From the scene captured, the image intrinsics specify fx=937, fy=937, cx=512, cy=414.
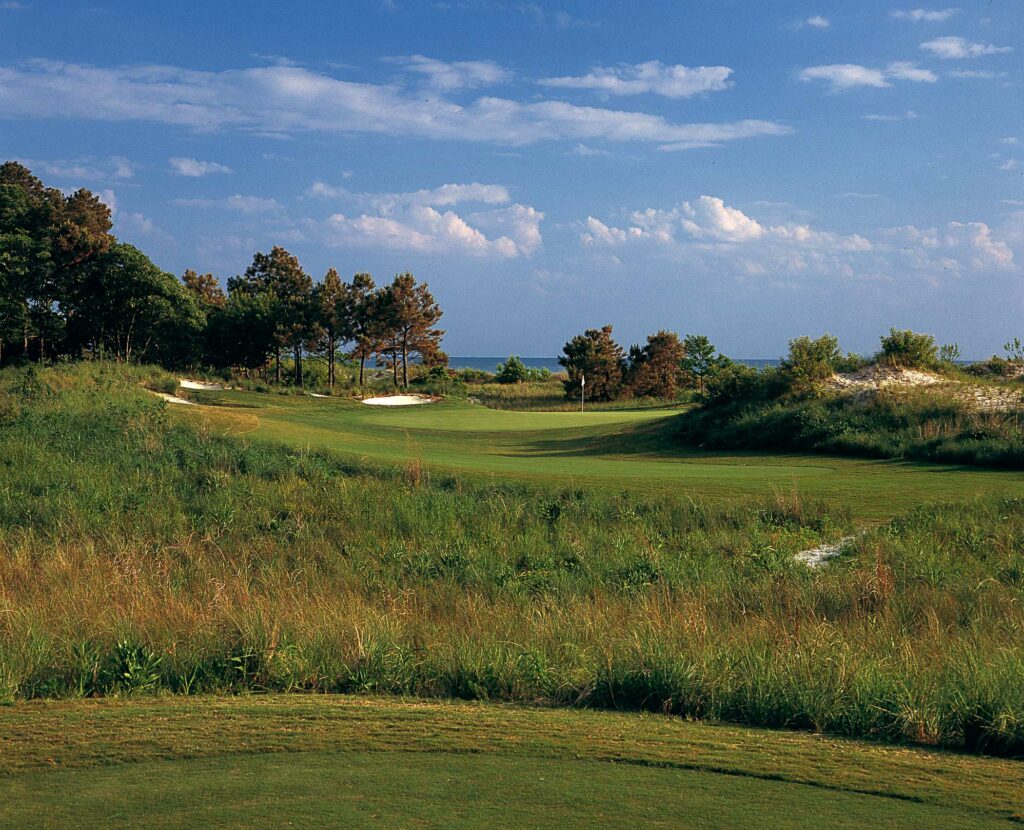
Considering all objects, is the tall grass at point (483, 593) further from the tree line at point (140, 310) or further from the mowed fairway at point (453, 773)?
the tree line at point (140, 310)

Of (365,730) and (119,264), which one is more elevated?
(119,264)

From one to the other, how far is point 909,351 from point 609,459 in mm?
10811

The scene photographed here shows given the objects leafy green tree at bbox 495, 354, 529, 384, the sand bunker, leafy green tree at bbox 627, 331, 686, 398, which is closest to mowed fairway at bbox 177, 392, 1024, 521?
the sand bunker

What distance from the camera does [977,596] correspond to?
9.16 meters

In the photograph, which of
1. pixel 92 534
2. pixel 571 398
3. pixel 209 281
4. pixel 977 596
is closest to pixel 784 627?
pixel 977 596

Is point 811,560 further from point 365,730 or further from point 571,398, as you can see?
point 571,398

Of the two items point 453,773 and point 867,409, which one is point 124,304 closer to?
point 867,409

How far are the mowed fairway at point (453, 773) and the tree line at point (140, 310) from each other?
44261 mm

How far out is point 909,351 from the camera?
26641 mm

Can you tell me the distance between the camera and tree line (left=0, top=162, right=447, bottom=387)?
47469 mm

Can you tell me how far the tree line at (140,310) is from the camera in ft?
156

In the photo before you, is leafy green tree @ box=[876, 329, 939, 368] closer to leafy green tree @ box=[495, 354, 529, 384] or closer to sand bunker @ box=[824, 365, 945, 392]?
sand bunker @ box=[824, 365, 945, 392]

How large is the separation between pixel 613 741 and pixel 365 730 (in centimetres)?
131

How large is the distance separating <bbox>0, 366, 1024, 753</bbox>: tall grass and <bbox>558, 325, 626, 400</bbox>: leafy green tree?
144ft
